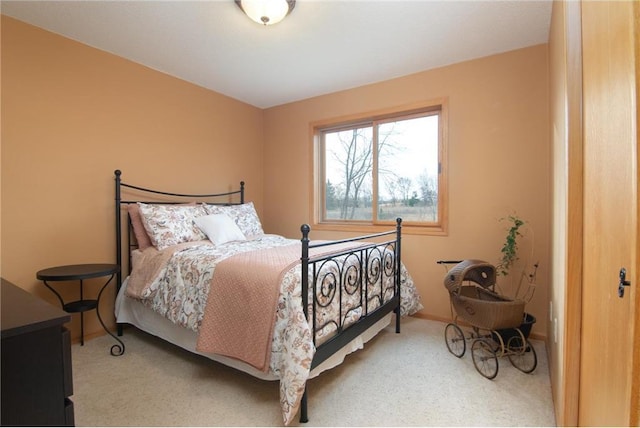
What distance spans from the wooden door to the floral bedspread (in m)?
1.14

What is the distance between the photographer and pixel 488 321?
2.04m

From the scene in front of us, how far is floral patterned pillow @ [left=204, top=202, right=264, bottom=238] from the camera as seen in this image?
10.6 feet

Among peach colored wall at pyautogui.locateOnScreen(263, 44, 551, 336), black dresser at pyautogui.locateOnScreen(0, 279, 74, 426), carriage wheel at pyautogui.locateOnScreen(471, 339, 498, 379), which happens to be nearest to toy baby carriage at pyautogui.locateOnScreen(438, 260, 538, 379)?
carriage wheel at pyautogui.locateOnScreen(471, 339, 498, 379)

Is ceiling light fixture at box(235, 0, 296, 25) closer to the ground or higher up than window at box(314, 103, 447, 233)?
higher up

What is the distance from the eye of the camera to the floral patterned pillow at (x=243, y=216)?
3223 mm

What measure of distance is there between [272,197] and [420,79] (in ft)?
7.68

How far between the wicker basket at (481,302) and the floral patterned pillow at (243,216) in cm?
201

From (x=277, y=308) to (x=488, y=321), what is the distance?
1428 mm

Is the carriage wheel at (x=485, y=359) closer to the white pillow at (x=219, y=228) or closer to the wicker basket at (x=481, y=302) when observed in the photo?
the wicker basket at (x=481, y=302)

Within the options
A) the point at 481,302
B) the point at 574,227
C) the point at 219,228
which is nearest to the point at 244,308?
the point at 219,228

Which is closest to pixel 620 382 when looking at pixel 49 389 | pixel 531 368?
pixel 49 389

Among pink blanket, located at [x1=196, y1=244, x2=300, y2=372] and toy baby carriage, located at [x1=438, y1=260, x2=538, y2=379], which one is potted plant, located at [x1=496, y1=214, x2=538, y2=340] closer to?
toy baby carriage, located at [x1=438, y1=260, x2=538, y2=379]

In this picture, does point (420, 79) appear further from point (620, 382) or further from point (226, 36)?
point (620, 382)

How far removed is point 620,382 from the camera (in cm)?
80
